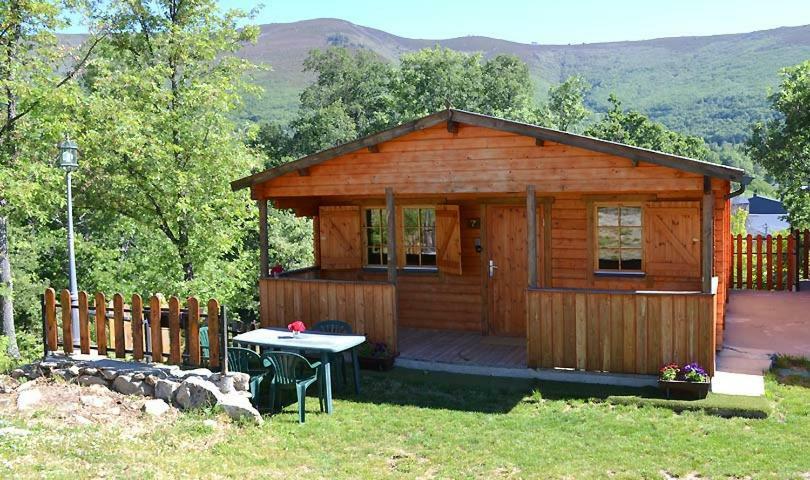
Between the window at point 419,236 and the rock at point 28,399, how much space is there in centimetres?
621

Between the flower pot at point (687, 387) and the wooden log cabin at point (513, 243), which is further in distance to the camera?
the wooden log cabin at point (513, 243)

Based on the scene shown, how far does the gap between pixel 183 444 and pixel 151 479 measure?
0.96 meters

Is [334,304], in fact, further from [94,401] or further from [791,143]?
[791,143]

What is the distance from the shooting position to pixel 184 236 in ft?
53.3

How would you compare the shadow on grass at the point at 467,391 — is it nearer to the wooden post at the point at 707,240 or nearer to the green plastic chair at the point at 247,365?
the green plastic chair at the point at 247,365

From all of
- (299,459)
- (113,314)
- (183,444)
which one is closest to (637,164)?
(299,459)

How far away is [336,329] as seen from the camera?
10.6m

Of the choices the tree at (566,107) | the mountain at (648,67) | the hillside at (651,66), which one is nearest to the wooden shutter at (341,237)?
the tree at (566,107)

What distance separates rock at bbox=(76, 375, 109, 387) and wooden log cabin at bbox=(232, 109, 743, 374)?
3045mm

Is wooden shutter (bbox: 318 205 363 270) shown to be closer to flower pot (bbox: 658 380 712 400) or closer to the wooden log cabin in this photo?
the wooden log cabin

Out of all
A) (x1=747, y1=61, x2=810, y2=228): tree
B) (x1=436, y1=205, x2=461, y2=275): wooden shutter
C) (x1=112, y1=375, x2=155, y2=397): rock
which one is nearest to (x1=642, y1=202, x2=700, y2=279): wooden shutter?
(x1=436, y1=205, x2=461, y2=275): wooden shutter

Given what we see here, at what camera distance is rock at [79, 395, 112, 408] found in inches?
329

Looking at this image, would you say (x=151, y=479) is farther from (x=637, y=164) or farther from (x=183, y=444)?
(x=637, y=164)

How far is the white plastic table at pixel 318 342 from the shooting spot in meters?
8.55
